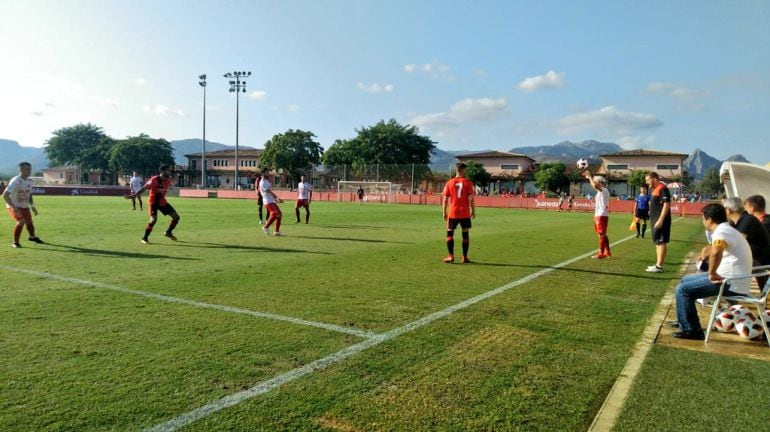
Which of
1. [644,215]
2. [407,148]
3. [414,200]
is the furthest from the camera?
[407,148]

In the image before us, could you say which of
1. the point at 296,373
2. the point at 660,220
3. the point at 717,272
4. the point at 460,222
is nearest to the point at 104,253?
the point at 460,222

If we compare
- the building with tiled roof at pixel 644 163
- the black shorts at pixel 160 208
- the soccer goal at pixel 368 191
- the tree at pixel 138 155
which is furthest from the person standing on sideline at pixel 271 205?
the tree at pixel 138 155

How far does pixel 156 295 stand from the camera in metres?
6.38

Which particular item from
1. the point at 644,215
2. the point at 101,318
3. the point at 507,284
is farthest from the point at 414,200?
the point at 101,318

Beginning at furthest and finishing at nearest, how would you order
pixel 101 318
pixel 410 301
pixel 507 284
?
pixel 507 284 → pixel 410 301 → pixel 101 318

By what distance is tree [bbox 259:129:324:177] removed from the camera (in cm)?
7944

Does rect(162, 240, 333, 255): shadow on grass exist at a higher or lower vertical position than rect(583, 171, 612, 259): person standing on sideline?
lower

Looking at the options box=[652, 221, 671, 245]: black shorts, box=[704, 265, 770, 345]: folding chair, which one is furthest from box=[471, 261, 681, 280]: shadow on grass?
box=[704, 265, 770, 345]: folding chair

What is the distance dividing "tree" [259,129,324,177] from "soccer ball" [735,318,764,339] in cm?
7571

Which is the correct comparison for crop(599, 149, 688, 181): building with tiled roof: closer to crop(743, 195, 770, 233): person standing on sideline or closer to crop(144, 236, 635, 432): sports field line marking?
crop(743, 195, 770, 233): person standing on sideline

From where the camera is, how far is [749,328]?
5195 mm

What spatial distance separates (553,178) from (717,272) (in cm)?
6596

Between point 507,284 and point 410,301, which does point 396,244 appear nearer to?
point 507,284

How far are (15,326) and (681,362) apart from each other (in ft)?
20.3
